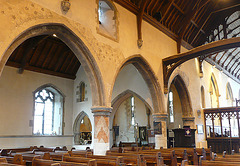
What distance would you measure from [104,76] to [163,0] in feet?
17.3

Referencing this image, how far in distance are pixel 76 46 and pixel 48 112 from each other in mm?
7559

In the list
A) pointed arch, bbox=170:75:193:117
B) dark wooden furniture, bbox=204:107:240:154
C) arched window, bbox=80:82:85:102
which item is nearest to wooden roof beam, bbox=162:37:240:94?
pointed arch, bbox=170:75:193:117

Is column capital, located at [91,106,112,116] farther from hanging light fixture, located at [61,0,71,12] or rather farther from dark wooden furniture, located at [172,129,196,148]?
dark wooden furniture, located at [172,129,196,148]

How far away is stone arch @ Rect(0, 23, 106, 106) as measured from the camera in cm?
632

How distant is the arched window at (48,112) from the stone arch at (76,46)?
6.20m

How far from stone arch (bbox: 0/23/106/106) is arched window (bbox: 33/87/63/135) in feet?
Result: 20.3

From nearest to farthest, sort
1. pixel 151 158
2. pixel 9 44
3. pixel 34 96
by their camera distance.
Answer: pixel 9 44
pixel 151 158
pixel 34 96

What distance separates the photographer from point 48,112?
45.9 ft

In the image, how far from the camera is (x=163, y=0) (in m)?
11.2

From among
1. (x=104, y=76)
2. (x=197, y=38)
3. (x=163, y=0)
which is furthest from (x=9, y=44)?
(x=197, y=38)

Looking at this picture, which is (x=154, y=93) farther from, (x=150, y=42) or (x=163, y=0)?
(x=163, y=0)

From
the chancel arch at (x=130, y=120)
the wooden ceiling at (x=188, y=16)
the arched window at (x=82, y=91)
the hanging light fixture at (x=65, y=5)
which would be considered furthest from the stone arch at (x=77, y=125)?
the hanging light fixture at (x=65, y=5)

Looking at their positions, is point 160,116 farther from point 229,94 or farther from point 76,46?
point 229,94

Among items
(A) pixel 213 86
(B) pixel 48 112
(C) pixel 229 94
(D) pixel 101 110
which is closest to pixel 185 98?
(A) pixel 213 86
